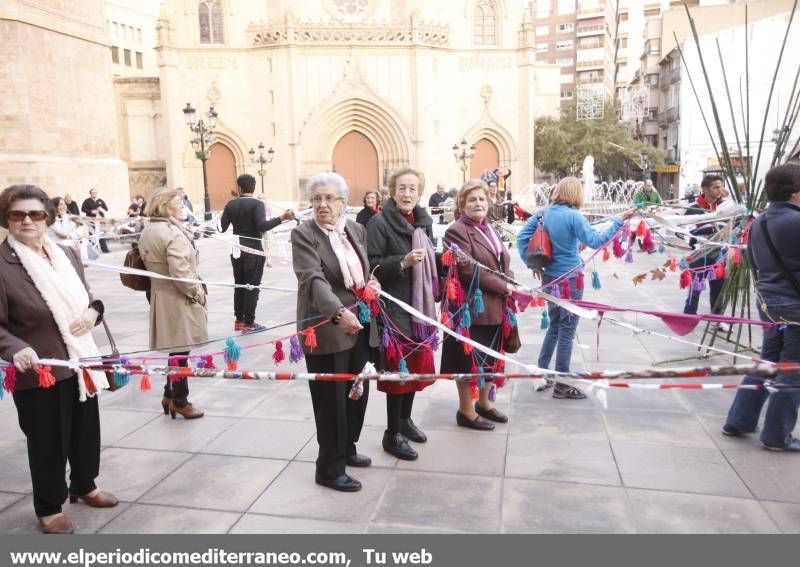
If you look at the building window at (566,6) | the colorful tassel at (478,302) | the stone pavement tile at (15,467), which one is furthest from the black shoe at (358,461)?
the building window at (566,6)

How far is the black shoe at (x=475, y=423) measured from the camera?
15.4 ft

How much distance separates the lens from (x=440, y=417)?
4980mm

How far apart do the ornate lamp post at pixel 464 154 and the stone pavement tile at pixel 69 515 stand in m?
28.7

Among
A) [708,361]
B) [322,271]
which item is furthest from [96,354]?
[708,361]

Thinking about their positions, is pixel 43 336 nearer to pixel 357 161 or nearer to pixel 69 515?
pixel 69 515

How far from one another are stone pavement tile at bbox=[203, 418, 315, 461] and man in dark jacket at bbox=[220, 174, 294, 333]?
298cm

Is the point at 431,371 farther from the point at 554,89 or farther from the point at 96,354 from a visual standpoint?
the point at 554,89

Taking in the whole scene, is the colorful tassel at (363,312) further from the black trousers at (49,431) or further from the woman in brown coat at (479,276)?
the black trousers at (49,431)

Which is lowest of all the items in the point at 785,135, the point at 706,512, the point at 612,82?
the point at 706,512

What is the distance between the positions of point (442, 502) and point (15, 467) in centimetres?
285

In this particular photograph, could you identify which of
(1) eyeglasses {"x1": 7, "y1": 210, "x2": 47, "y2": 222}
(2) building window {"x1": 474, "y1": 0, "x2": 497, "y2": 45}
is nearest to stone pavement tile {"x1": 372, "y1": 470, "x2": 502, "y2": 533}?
(1) eyeglasses {"x1": 7, "y1": 210, "x2": 47, "y2": 222}
